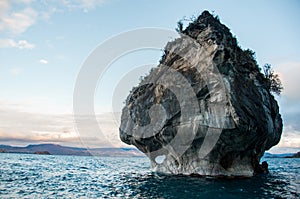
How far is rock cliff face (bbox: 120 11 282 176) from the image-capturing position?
23.3 m

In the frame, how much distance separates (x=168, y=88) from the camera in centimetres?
2753

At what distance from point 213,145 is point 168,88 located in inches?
282

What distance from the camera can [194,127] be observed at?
24.4m

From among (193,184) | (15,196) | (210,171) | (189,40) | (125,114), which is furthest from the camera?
(125,114)

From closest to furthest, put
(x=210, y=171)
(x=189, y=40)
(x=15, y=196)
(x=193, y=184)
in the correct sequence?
(x=15, y=196) → (x=193, y=184) → (x=210, y=171) → (x=189, y=40)

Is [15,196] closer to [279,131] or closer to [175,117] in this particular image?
[175,117]

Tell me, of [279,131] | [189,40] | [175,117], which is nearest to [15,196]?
[175,117]

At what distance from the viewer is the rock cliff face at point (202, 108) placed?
2331cm

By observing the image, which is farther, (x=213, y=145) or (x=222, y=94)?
(x=213, y=145)

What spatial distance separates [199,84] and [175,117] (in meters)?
3.93

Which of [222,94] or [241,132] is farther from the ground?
[222,94]

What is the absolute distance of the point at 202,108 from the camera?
2422 centimetres

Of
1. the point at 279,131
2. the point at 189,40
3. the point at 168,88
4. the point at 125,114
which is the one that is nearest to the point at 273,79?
the point at 279,131

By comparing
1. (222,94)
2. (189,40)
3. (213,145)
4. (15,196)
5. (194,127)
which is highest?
(189,40)
